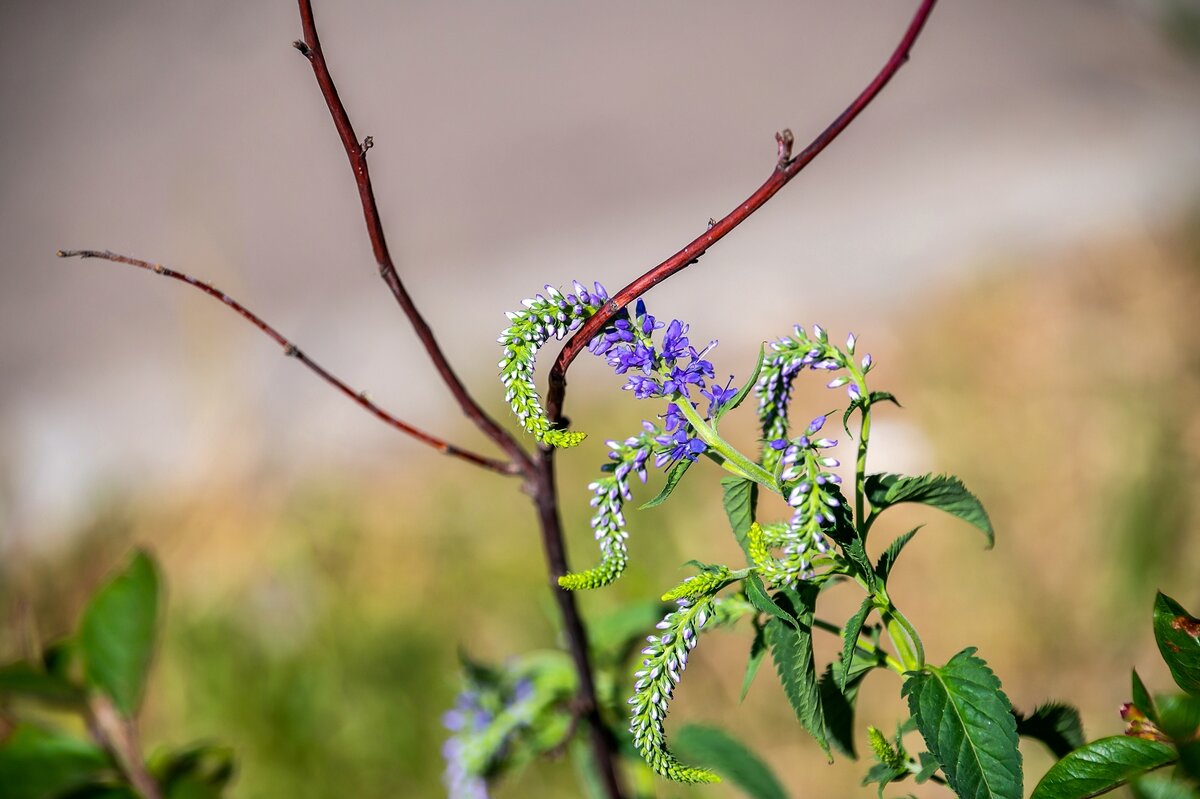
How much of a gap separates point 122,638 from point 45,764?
176mm

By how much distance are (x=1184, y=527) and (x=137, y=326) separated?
20.2 feet

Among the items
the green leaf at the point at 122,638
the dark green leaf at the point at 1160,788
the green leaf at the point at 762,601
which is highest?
the green leaf at the point at 122,638

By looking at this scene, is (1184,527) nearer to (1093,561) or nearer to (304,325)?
(1093,561)

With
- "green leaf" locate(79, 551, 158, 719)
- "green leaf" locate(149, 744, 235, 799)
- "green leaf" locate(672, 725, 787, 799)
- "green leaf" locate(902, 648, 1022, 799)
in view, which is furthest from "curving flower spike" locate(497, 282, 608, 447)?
"green leaf" locate(149, 744, 235, 799)

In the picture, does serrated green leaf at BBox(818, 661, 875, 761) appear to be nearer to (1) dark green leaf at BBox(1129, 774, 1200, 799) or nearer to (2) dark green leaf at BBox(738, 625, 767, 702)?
(2) dark green leaf at BBox(738, 625, 767, 702)

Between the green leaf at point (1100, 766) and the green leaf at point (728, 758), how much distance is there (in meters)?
0.52

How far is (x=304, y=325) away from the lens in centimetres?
573

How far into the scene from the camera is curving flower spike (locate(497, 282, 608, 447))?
824mm

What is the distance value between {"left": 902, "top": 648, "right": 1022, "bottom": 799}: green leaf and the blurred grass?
127cm

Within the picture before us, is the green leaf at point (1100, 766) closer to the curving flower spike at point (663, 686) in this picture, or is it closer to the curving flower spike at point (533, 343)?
the curving flower spike at point (663, 686)

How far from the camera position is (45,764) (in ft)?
4.19

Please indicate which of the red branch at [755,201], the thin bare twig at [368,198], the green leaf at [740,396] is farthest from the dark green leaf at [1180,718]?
the thin bare twig at [368,198]

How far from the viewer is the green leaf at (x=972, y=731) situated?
786 mm

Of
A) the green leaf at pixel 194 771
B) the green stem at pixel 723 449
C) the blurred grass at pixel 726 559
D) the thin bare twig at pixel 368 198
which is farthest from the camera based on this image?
the blurred grass at pixel 726 559
